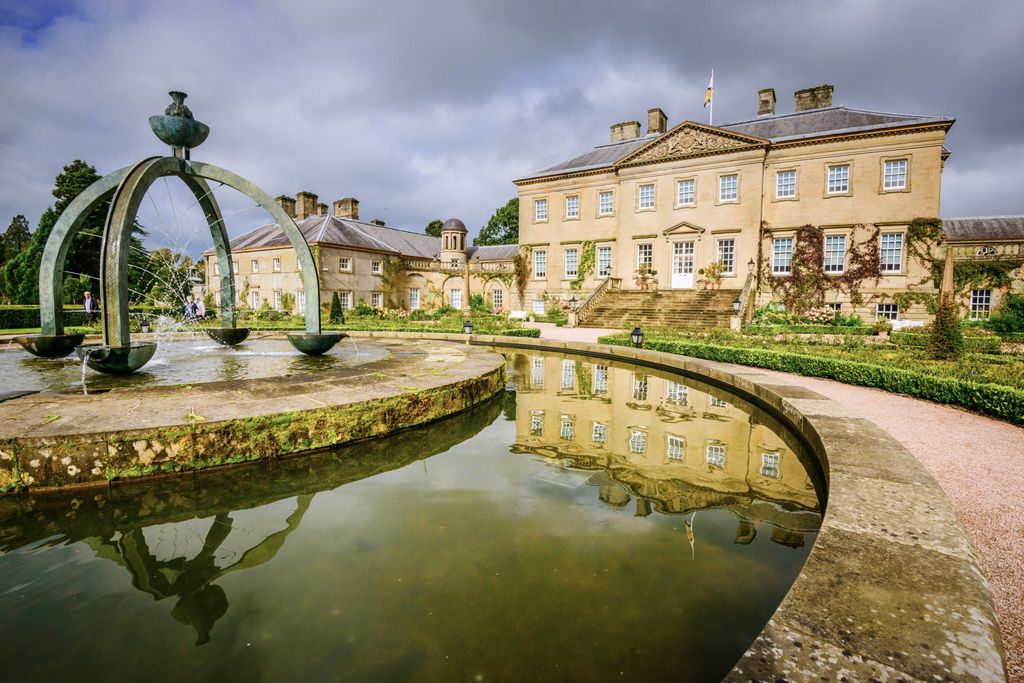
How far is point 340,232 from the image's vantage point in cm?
3500

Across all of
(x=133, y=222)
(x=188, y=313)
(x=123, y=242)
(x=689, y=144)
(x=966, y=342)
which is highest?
(x=689, y=144)

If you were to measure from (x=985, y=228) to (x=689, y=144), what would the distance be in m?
25.9

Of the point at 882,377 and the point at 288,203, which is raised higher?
the point at 288,203

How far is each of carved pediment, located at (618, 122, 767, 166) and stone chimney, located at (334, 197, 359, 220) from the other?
2480 centimetres

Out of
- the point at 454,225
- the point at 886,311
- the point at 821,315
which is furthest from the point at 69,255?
the point at 886,311

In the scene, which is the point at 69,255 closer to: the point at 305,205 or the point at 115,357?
the point at 305,205

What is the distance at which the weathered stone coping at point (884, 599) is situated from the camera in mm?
1583

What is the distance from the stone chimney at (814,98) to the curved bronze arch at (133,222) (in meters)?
29.8

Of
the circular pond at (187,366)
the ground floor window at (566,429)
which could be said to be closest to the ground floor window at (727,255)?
the circular pond at (187,366)

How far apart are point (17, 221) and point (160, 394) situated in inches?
4466

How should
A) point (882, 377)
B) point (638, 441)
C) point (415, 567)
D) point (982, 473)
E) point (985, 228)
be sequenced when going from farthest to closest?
point (985, 228)
point (882, 377)
point (638, 441)
point (982, 473)
point (415, 567)

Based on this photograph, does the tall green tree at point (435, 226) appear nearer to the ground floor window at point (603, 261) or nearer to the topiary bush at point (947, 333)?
the ground floor window at point (603, 261)

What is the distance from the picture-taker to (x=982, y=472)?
436cm

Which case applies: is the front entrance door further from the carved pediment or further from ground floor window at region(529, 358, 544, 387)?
ground floor window at region(529, 358, 544, 387)
